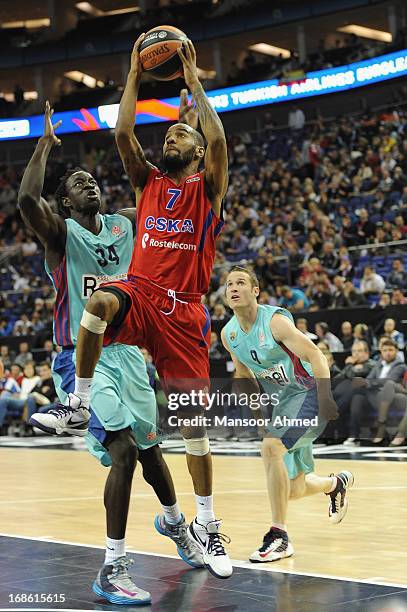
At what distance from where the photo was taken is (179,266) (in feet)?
16.7

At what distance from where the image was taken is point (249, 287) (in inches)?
234

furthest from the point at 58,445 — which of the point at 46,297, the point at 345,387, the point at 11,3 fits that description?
the point at 11,3

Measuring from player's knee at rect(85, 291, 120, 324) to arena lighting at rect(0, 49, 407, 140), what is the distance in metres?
18.8

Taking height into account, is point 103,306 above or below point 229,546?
above

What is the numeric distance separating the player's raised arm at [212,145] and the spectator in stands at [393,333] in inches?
305

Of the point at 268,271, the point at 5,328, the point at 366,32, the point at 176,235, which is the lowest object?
the point at 176,235

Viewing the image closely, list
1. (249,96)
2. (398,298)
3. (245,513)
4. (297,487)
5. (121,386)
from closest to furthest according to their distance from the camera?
(121,386) → (297,487) → (245,513) → (398,298) → (249,96)

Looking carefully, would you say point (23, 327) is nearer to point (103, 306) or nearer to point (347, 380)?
point (347, 380)

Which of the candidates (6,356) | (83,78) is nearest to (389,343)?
(6,356)

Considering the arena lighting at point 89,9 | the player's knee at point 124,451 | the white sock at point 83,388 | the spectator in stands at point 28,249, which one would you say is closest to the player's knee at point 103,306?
the white sock at point 83,388

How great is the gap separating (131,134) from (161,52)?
1.70 feet

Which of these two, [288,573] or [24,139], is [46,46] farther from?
[288,573]

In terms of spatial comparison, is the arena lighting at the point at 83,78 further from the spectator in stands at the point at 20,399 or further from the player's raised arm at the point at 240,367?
the player's raised arm at the point at 240,367

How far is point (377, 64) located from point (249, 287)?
18.1 meters
